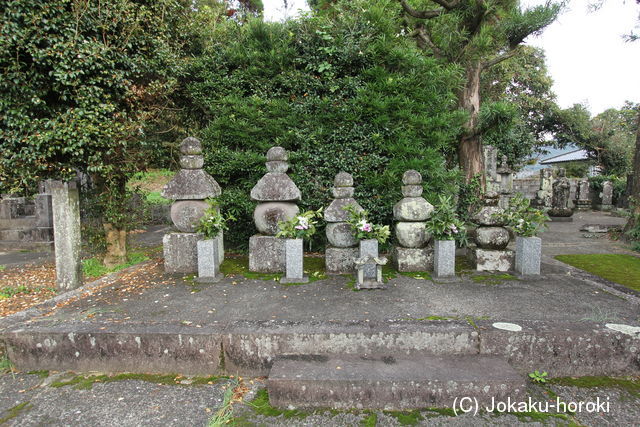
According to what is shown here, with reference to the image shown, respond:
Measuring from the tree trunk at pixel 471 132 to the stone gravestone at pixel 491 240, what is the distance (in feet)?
9.97

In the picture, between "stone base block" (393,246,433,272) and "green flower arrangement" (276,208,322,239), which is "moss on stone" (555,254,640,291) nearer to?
"stone base block" (393,246,433,272)

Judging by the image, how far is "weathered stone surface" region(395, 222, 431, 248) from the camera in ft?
15.5

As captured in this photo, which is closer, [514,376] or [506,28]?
[514,376]

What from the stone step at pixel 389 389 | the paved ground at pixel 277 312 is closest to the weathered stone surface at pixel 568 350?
the paved ground at pixel 277 312

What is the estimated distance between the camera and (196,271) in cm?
486

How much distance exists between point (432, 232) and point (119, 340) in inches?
153

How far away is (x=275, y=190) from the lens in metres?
4.87

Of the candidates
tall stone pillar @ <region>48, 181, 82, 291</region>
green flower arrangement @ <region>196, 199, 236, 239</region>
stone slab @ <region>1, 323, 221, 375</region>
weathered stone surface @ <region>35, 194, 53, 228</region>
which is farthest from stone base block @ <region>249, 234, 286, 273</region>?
weathered stone surface @ <region>35, 194, 53, 228</region>

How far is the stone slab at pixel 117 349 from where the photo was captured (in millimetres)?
2797

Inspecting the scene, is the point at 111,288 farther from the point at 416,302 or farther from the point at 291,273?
the point at 416,302

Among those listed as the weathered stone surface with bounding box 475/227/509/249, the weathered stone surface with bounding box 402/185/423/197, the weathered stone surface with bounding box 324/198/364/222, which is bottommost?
the weathered stone surface with bounding box 475/227/509/249

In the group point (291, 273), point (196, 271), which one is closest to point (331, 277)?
point (291, 273)

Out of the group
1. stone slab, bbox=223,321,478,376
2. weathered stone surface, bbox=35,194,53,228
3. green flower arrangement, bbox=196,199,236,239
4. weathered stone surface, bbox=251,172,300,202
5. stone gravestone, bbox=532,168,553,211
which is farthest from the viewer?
stone gravestone, bbox=532,168,553,211

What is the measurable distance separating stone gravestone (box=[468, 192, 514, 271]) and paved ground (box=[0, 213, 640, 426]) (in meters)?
0.33
